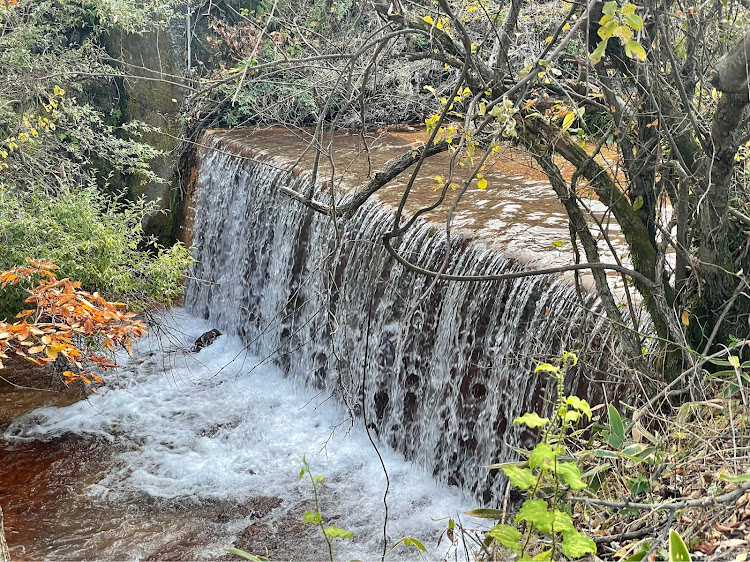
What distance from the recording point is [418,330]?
5.47m

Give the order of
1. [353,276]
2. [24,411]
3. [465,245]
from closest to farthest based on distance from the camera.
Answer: [465,245] → [353,276] → [24,411]

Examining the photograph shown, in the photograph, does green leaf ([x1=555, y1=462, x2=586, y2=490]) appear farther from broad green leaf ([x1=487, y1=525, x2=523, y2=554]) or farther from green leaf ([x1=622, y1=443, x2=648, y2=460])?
green leaf ([x1=622, y1=443, x2=648, y2=460])

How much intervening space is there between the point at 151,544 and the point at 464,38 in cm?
377

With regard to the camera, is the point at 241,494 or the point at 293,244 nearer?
the point at 241,494

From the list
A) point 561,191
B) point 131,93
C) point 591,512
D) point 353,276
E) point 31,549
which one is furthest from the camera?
point 131,93

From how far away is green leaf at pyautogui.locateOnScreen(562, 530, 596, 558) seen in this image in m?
1.91

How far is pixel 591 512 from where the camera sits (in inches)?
99.2

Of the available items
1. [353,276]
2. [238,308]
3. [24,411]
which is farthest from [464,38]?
[238,308]

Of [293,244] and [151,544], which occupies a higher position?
[293,244]

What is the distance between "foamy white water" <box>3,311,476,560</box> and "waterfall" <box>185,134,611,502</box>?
26 cm

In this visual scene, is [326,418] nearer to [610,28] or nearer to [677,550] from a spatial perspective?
[610,28]

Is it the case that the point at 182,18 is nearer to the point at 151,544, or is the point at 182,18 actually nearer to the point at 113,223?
the point at 113,223

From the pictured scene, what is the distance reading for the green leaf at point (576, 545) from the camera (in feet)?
6.28

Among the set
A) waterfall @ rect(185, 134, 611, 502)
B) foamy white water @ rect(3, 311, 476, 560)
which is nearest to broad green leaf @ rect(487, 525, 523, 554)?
waterfall @ rect(185, 134, 611, 502)
